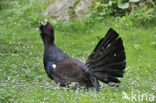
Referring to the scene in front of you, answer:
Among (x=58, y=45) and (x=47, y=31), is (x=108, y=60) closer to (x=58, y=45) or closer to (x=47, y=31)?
(x=47, y=31)

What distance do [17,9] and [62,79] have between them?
A: 877 cm

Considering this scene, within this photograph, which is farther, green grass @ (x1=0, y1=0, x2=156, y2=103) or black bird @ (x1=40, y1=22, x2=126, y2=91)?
black bird @ (x1=40, y1=22, x2=126, y2=91)

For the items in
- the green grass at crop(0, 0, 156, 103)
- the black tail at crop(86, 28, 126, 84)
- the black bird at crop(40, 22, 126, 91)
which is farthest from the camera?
the black tail at crop(86, 28, 126, 84)

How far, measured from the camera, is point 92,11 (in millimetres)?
13539

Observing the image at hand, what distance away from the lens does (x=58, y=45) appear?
12.1m

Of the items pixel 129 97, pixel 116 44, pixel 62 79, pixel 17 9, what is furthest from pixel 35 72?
pixel 17 9

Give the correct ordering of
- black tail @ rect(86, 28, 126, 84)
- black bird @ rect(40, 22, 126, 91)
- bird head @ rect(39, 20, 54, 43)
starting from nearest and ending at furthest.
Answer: black bird @ rect(40, 22, 126, 91), black tail @ rect(86, 28, 126, 84), bird head @ rect(39, 20, 54, 43)

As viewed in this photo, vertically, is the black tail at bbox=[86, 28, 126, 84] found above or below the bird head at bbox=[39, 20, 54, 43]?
below

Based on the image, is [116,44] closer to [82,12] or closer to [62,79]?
[62,79]

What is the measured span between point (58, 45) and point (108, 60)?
16.5ft

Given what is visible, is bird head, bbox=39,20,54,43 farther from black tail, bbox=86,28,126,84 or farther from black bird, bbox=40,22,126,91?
black tail, bbox=86,28,126,84

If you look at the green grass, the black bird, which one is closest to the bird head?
the black bird

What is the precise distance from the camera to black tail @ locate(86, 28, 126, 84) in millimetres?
7176

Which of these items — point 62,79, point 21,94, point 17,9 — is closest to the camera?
point 21,94
